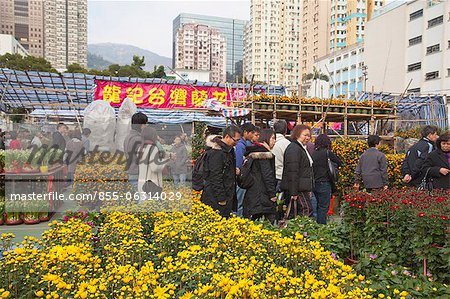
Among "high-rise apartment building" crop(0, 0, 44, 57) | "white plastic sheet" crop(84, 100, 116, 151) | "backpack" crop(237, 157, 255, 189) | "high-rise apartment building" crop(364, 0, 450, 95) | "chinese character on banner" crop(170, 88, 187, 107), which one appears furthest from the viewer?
"high-rise apartment building" crop(0, 0, 44, 57)

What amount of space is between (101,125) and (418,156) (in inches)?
256

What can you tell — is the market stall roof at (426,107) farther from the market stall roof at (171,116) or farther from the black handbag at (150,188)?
the black handbag at (150,188)

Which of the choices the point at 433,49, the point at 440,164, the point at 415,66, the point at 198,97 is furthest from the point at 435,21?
the point at 440,164

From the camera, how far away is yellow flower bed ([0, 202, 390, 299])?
2361 mm

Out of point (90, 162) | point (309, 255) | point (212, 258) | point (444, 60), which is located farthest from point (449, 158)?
point (444, 60)

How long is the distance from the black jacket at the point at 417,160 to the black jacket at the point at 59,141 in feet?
23.6

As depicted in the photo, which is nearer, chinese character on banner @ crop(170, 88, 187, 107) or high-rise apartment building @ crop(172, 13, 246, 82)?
chinese character on banner @ crop(170, 88, 187, 107)

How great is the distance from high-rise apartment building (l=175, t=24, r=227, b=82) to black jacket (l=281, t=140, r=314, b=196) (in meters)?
123

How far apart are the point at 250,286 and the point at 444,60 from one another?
38.4 metres

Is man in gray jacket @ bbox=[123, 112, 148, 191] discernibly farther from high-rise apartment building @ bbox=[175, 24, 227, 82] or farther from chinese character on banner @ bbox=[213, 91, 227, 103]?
high-rise apartment building @ bbox=[175, 24, 227, 82]

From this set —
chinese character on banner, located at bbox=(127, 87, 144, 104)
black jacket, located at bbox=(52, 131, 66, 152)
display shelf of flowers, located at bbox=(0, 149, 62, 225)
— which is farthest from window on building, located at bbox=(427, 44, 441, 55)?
display shelf of flowers, located at bbox=(0, 149, 62, 225)

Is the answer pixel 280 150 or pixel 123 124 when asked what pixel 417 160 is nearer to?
pixel 280 150

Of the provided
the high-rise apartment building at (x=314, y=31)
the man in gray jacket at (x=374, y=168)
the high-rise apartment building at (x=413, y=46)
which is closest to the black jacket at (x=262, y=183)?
the man in gray jacket at (x=374, y=168)

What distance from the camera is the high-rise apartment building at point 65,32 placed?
124 m
